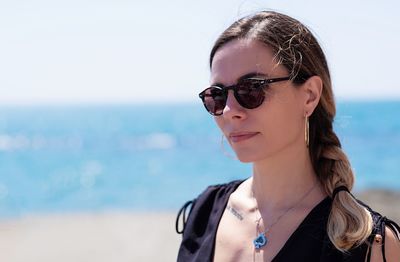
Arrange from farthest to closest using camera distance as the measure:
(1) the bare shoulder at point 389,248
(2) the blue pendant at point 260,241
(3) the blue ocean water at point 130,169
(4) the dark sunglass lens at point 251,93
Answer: (3) the blue ocean water at point 130,169 < (2) the blue pendant at point 260,241 < (4) the dark sunglass lens at point 251,93 < (1) the bare shoulder at point 389,248

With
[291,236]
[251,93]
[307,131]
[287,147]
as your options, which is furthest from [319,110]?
[291,236]

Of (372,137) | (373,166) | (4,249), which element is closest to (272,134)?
(4,249)

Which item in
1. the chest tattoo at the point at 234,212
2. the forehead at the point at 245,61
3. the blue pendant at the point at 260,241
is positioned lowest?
the blue pendant at the point at 260,241

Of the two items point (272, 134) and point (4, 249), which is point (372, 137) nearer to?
point (4, 249)

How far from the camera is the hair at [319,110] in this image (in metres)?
2.26

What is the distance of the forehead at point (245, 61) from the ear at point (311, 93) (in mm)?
114

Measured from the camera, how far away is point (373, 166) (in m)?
29.8

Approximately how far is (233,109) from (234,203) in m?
0.54

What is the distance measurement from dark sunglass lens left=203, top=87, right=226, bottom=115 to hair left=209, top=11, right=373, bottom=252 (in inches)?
6.8

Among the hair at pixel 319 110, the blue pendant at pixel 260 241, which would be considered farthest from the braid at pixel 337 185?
the blue pendant at pixel 260 241

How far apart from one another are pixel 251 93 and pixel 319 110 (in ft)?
1.22

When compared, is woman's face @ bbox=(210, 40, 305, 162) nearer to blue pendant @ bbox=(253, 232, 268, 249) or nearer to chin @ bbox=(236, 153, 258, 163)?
chin @ bbox=(236, 153, 258, 163)

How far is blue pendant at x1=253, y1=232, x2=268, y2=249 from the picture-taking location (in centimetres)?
247

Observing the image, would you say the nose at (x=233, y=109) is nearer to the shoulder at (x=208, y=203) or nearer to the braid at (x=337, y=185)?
the braid at (x=337, y=185)
